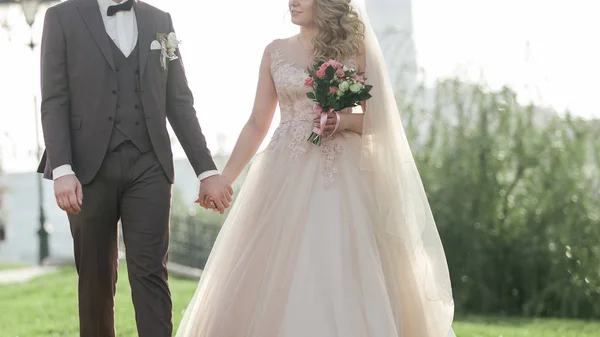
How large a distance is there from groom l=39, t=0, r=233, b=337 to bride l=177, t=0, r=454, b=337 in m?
0.51

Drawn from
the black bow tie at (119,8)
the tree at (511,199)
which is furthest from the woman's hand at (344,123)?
the tree at (511,199)

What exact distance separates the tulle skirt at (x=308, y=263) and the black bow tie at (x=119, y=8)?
3.95 feet

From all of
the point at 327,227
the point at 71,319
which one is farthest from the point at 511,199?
the point at 327,227

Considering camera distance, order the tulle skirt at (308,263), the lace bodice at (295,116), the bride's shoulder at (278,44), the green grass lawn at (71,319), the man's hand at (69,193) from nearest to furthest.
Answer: the man's hand at (69,193) → the tulle skirt at (308,263) → the lace bodice at (295,116) → the bride's shoulder at (278,44) → the green grass lawn at (71,319)

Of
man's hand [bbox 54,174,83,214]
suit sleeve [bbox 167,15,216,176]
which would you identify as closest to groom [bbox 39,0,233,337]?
man's hand [bbox 54,174,83,214]

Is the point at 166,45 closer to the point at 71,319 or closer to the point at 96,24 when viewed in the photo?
the point at 96,24

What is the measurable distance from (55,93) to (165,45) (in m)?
0.56

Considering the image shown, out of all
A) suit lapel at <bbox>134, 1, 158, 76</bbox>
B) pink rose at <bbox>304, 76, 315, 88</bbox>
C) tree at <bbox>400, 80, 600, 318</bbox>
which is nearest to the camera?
suit lapel at <bbox>134, 1, 158, 76</bbox>

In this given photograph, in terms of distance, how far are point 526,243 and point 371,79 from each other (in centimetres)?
716

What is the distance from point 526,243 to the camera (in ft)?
39.5

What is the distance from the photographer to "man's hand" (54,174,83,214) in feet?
14.5

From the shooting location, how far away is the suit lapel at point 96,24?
4.61 m

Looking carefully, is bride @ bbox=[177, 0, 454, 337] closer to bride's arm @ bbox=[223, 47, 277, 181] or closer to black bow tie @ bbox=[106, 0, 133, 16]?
bride's arm @ bbox=[223, 47, 277, 181]

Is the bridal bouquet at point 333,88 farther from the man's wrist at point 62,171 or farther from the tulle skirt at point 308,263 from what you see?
the man's wrist at point 62,171
